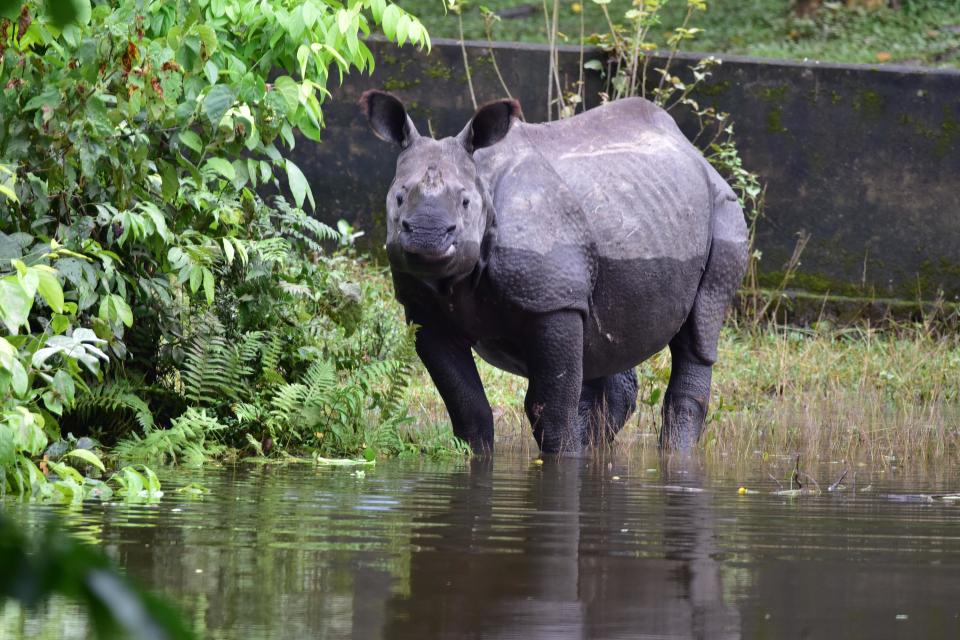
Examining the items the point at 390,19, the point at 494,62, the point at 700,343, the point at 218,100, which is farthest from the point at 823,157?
the point at 218,100

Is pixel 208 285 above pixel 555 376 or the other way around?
above

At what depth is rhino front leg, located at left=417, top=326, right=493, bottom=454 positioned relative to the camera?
23.7 feet

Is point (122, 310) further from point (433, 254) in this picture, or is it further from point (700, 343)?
point (700, 343)

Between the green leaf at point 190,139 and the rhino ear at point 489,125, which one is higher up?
the rhino ear at point 489,125

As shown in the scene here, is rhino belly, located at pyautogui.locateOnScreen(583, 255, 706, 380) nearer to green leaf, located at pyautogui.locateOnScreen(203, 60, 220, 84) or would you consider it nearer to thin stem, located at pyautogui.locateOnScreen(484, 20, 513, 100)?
green leaf, located at pyautogui.locateOnScreen(203, 60, 220, 84)

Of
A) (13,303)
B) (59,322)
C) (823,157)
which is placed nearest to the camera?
(13,303)

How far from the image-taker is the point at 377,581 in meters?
3.13

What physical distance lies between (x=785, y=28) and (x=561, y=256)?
42.8 feet

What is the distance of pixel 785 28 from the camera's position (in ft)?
62.3

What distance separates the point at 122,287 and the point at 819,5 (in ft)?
49.9

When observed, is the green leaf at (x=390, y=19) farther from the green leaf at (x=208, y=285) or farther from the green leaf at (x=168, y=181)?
the green leaf at (x=208, y=285)

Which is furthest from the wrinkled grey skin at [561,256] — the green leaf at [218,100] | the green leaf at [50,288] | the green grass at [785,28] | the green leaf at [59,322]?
the green grass at [785,28]

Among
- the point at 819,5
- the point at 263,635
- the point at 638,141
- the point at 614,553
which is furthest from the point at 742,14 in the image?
the point at 263,635

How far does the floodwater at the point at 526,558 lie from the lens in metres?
2.69
